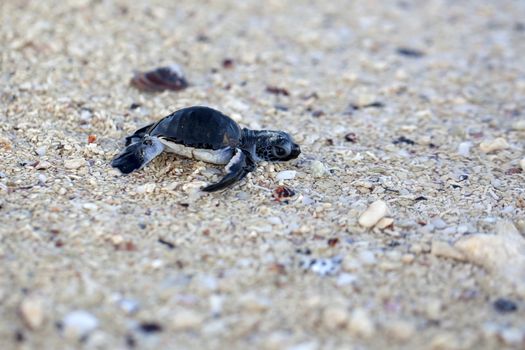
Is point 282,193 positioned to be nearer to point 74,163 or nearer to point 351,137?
point 351,137

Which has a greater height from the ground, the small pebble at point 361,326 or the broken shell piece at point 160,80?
the small pebble at point 361,326

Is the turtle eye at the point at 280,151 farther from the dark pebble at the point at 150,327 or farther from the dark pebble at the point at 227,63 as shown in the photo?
the dark pebble at the point at 227,63

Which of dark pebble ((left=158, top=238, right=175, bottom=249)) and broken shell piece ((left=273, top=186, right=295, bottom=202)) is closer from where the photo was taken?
dark pebble ((left=158, top=238, right=175, bottom=249))

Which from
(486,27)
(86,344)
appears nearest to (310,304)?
(86,344)

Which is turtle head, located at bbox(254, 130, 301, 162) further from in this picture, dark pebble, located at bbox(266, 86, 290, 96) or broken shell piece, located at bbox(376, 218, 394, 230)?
dark pebble, located at bbox(266, 86, 290, 96)

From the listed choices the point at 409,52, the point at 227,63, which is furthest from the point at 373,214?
the point at 409,52

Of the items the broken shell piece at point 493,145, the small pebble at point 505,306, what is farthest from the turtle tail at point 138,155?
the broken shell piece at point 493,145

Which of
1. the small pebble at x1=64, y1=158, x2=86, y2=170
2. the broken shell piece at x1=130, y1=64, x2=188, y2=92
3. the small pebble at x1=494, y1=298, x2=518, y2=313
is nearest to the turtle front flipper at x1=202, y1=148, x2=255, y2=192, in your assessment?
the small pebble at x1=64, y1=158, x2=86, y2=170
